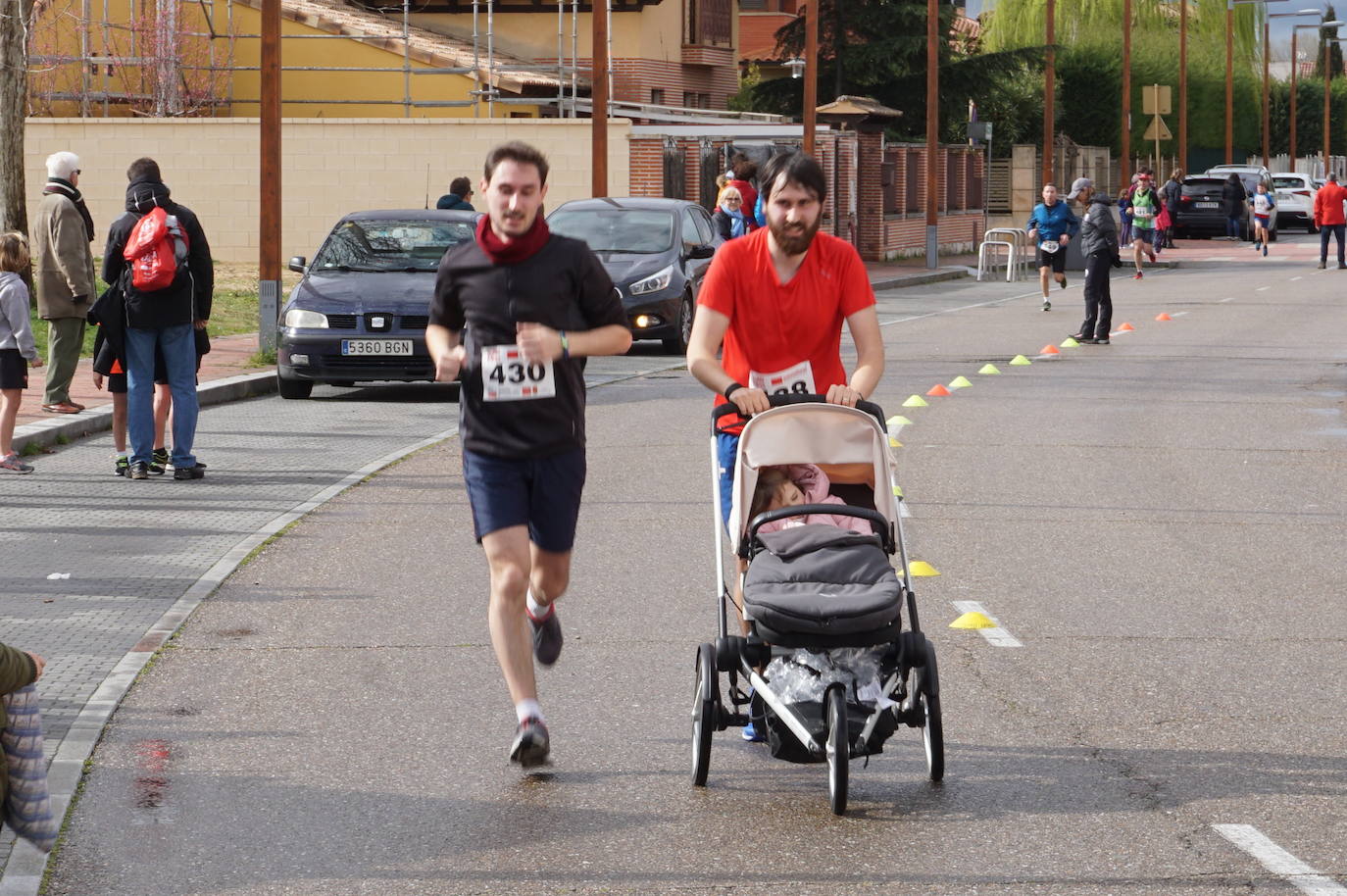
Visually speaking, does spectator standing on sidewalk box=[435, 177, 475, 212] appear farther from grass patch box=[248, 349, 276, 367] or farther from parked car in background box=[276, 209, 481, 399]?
parked car in background box=[276, 209, 481, 399]

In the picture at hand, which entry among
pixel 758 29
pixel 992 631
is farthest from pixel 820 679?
pixel 758 29

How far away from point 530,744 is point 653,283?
15535mm

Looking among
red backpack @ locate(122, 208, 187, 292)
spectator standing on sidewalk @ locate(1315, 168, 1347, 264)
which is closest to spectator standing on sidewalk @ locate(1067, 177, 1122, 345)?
red backpack @ locate(122, 208, 187, 292)

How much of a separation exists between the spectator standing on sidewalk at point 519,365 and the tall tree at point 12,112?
19.4 meters

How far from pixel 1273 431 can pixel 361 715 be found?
9923mm

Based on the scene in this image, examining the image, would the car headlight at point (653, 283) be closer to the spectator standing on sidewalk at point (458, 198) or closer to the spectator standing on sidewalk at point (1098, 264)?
the spectator standing on sidewalk at point (458, 198)

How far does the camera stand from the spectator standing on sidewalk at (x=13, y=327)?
39.9 feet

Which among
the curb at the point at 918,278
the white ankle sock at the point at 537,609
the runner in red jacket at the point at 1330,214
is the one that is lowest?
the white ankle sock at the point at 537,609

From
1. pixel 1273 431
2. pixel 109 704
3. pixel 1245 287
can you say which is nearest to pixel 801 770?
pixel 109 704

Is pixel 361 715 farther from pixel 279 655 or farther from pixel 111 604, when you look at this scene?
pixel 111 604

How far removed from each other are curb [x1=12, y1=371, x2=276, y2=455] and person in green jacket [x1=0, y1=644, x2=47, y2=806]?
30.0ft

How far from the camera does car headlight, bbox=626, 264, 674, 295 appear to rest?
2108cm

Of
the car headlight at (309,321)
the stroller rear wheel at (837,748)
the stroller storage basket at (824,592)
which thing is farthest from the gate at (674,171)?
the stroller rear wheel at (837,748)

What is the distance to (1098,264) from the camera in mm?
22234
